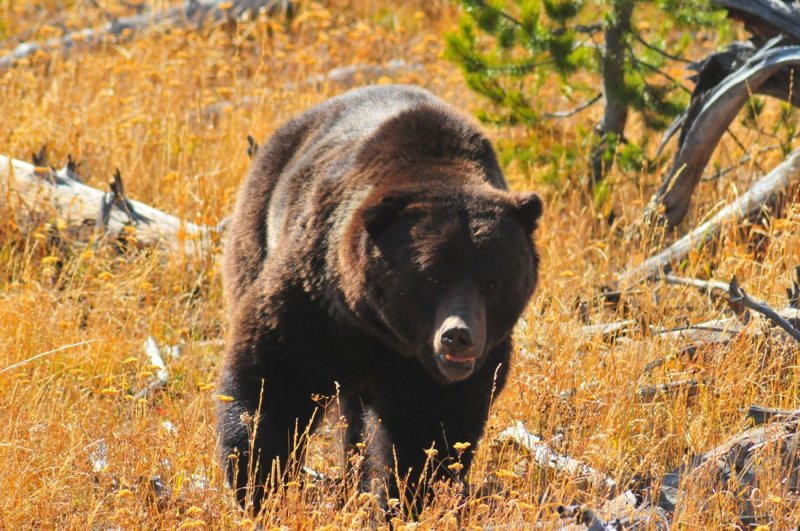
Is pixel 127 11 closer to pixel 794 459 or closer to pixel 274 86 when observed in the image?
pixel 274 86

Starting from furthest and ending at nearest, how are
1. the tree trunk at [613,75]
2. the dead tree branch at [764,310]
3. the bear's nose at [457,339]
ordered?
1. the tree trunk at [613,75]
2. the dead tree branch at [764,310]
3. the bear's nose at [457,339]

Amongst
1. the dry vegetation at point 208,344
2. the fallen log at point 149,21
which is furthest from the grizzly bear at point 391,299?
the fallen log at point 149,21

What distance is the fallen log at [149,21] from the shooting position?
1057 centimetres

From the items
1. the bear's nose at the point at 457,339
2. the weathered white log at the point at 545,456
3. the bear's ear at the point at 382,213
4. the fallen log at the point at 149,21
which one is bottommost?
the weathered white log at the point at 545,456

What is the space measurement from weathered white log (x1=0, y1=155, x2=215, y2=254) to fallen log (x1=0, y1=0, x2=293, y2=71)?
361cm

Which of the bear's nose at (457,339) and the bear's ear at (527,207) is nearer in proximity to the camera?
the bear's nose at (457,339)

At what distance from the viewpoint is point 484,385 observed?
4.29 metres

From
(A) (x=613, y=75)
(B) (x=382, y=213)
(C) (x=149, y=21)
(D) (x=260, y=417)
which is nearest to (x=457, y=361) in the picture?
(B) (x=382, y=213)

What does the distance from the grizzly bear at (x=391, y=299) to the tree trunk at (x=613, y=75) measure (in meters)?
3.00

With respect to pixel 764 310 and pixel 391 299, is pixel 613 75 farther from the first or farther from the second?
pixel 391 299

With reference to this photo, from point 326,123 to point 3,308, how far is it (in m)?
1.92

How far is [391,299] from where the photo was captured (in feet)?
13.3

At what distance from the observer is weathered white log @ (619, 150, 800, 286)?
6496 millimetres

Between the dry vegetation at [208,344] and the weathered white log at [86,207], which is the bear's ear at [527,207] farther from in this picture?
the weathered white log at [86,207]
